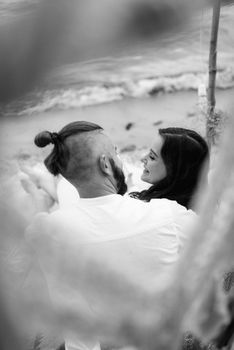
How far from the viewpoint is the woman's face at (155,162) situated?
22.7 inches

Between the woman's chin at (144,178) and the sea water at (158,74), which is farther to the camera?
the woman's chin at (144,178)

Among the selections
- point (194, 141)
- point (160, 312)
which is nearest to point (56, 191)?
point (194, 141)

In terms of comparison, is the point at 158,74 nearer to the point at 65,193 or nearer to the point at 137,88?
the point at 137,88

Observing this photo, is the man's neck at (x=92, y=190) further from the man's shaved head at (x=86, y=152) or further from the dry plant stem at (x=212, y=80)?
the dry plant stem at (x=212, y=80)

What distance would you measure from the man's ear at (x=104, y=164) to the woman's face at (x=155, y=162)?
0.06 m

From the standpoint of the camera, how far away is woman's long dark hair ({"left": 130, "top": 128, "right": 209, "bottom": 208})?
57 centimetres

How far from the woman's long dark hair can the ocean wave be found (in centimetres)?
5

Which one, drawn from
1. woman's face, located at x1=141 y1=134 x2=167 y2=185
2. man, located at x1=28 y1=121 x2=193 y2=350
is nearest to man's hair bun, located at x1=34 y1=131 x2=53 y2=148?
man, located at x1=28 y1=121 x2=193 y2=350

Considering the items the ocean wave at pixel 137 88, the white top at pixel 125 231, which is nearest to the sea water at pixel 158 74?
the ocean wave at pixel 137 88

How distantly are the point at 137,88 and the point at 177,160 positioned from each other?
10cm

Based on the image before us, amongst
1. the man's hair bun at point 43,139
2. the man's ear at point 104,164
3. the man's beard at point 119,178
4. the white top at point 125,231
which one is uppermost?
the man's hair bun at point 43,139

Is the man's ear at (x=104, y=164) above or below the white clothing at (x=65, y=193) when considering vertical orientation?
above

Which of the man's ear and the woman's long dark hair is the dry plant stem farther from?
the man's ear

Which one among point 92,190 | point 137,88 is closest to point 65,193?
point 92,190
